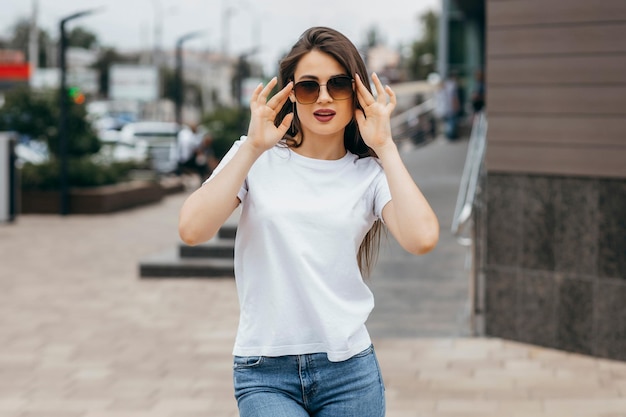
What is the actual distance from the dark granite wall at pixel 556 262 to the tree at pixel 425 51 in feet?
240

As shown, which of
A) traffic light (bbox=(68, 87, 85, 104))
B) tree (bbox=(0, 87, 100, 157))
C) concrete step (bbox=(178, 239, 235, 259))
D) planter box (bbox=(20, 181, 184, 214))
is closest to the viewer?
concrete step (bbox=(178, 239, 235, 259))

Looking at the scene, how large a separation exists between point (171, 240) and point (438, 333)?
25.9ft

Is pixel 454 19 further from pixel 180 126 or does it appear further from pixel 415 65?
pixel 415 65

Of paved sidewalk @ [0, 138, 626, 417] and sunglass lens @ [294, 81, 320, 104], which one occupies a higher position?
sunglass lens @ [294, 81, 320, 104]

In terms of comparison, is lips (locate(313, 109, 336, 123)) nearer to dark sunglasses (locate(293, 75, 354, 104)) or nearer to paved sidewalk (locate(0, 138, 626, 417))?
dark sunglasses (locate(293, 75, 354, 104))

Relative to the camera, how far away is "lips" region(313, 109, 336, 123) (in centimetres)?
270

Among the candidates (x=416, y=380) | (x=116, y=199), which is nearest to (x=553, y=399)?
(x=416, y=380)

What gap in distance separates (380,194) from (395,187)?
0.11 meters

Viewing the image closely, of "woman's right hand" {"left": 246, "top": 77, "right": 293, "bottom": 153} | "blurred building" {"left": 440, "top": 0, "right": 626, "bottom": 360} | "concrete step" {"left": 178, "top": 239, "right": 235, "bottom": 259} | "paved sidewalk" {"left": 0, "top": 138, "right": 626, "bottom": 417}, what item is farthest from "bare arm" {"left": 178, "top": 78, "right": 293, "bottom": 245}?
"concrete step" {"left": 178, "top": 239, "right": 235, "bottom": 259}

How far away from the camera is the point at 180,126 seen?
30578mm

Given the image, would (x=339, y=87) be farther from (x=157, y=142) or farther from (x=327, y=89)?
(x=157, y=142)

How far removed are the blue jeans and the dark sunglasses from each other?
2.08 feet

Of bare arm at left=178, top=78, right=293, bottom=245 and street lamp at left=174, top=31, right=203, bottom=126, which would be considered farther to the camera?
street lamp at left=174, top=31, right=203, bottom=126

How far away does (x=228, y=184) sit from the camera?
2.62 metres
